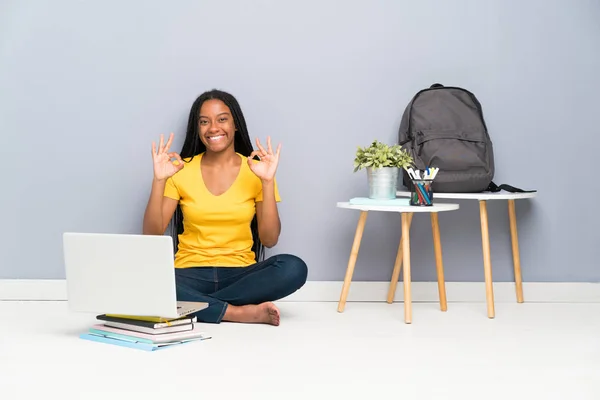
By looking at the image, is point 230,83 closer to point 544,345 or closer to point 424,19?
point 424,19

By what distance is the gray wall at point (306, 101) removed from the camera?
122 inches

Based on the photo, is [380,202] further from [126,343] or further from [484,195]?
[126,343]

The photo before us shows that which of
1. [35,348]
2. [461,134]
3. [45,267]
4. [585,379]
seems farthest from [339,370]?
[45,267]

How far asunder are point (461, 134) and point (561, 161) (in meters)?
0.51

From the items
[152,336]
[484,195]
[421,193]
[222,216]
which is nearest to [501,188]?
[484,195]

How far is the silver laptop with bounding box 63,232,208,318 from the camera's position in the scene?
2.18 m

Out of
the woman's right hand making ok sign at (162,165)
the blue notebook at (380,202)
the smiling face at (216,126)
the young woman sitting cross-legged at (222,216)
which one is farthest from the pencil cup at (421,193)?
the woman's right hand making ok sign at (162,165)

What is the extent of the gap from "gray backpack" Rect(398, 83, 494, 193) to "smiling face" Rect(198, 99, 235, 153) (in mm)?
675

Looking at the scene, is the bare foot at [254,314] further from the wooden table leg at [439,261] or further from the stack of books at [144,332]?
the wooden table leg at [439,261]

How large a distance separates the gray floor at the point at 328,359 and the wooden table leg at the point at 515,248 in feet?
0.88

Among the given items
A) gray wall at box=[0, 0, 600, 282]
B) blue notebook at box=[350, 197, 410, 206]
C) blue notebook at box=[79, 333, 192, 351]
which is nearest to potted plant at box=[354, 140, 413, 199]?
blue notebook at box=[350, 197, 410, 206]

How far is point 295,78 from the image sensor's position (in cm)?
312

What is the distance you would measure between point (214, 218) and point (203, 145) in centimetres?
37

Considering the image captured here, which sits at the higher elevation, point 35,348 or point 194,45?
point 194,45
